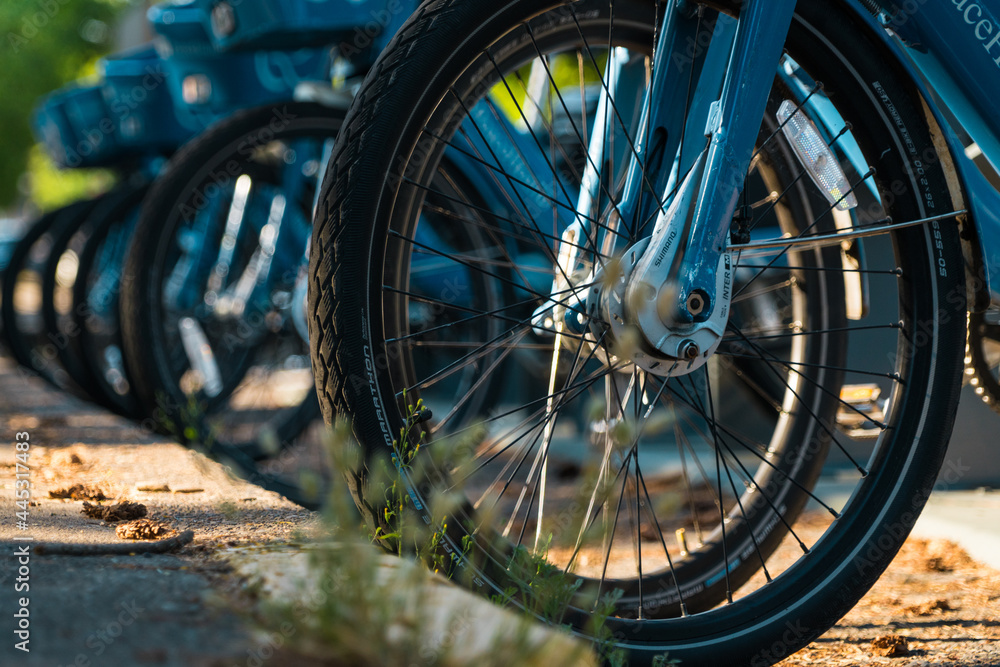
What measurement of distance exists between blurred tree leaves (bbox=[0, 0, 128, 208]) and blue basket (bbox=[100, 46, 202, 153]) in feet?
62.3

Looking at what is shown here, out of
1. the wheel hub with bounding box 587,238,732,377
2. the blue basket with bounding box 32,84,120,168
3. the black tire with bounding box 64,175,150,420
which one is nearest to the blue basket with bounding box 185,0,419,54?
the black tire with bounding box 64,175,150,420

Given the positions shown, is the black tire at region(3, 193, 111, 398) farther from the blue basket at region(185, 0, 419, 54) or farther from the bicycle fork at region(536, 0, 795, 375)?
the bicycle fork at region(536, 0, 795, 375)

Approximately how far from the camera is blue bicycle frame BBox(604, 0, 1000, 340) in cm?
164

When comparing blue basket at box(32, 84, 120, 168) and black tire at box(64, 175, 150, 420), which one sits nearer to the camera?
black tire at box(64, 175, 150, 420)

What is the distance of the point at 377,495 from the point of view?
4.62 feet

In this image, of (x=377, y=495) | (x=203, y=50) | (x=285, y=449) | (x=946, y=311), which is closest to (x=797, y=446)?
(x=946, y=311)

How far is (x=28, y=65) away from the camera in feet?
77.7

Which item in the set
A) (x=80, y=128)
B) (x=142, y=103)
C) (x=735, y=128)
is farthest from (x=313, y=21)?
(x=80, y=128)

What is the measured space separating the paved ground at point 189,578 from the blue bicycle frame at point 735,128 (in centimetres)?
78

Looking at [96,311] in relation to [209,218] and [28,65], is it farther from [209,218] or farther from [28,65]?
[28,65]

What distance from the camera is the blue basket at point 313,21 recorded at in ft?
12.2

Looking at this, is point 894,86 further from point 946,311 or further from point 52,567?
point 52,567

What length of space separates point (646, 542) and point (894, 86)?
1888mm

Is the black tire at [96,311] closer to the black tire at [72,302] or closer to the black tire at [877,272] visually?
the black tire at [72,302]
